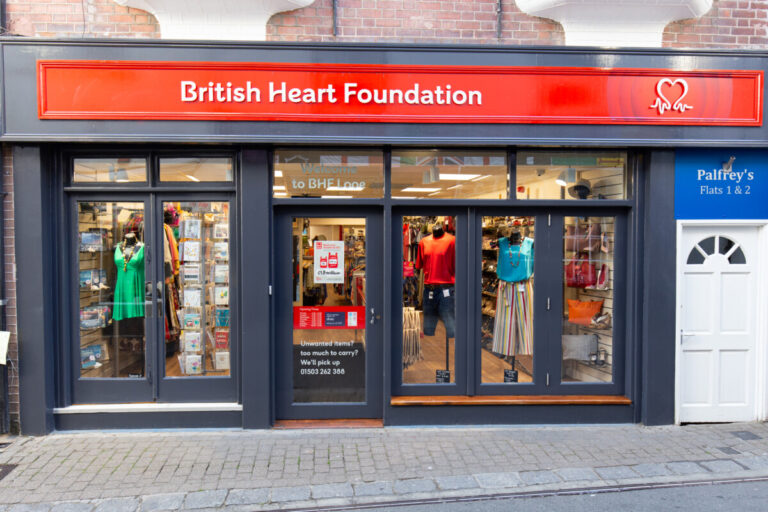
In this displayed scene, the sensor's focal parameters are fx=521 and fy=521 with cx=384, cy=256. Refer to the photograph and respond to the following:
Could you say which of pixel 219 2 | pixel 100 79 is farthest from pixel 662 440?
pixel 100 79

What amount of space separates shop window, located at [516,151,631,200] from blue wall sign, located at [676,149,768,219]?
0.58m

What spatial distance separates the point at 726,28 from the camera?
5.82 m

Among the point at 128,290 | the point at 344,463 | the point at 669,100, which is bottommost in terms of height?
the point at 344,463

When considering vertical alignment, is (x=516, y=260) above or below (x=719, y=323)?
above

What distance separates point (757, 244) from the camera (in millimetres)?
5809

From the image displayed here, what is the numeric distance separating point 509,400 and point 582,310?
4.40ft

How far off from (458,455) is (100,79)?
5085 mm

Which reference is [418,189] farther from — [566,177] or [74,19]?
[74,19]

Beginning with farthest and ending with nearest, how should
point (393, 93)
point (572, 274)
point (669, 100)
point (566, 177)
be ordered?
point (572, 274) < point (566, 177) < point (669, 100) < point (393, 93)

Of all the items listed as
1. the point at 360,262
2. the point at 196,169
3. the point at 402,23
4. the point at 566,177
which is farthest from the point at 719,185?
the point at 196,169

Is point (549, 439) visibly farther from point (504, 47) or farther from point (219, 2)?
point (219, 2)

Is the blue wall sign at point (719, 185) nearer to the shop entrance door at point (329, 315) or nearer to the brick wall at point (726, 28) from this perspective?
the brick wall at point (726, 28)

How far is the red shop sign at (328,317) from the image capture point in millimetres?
5793

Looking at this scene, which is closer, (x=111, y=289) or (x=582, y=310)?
(x=111, y=289)
